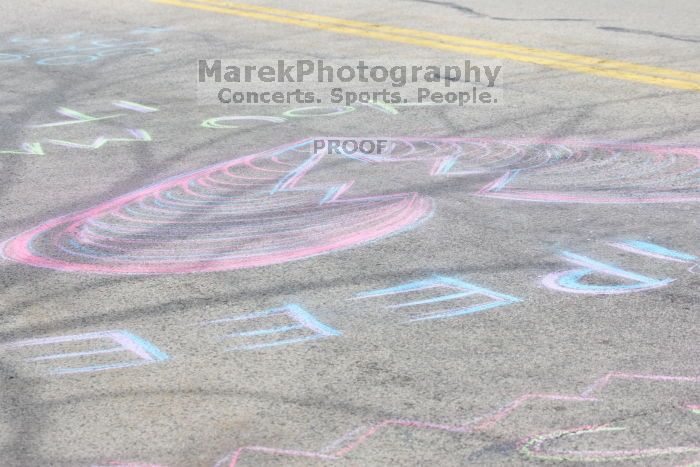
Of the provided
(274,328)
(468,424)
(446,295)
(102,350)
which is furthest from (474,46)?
(468,424)

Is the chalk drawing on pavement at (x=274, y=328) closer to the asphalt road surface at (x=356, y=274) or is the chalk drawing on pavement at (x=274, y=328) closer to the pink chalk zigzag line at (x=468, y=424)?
the asphalt road surface at (x=356, y=274)

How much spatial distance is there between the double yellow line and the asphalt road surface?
7 centimetres

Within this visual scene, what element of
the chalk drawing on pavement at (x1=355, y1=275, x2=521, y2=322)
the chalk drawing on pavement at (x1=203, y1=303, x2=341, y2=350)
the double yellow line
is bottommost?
the chalk drawing on pavement at (x1=203, y1=303, x2=341, y2=350)

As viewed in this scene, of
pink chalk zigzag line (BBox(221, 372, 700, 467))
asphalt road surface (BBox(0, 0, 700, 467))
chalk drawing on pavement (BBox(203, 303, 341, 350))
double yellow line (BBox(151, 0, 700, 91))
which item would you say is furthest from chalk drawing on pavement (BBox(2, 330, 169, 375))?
double yellow line (BBox(151, 0, 700, 91))

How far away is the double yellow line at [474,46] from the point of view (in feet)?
29.2

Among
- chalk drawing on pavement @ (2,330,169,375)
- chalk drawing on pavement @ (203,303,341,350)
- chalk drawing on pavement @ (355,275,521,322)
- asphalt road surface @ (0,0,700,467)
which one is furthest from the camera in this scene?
chalk drawing on pavement @ (355,275,521,322)

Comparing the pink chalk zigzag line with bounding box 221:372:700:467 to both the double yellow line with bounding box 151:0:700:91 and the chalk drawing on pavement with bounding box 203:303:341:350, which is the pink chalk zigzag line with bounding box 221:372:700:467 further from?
the double yellow line with bounding box 151:0:700:91

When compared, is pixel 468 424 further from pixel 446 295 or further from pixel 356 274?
pixel 356 274

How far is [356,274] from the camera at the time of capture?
4.94 metres

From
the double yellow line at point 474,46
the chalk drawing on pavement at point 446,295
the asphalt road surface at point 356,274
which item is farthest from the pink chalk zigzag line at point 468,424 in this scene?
the double yellow line at point 474,46

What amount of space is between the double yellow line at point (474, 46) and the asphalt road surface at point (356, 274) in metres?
0.07

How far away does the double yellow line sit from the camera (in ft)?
29.2

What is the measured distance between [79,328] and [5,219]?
1662 millimetres

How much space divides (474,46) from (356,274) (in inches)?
233
